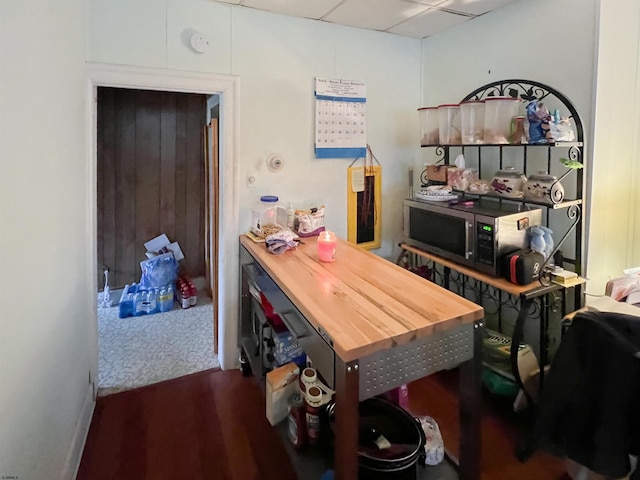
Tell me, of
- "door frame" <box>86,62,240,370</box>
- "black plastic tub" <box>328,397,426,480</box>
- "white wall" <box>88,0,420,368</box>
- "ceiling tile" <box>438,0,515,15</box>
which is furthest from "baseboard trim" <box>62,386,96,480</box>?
"ceiling tile" <box>438,0,515,15</box>

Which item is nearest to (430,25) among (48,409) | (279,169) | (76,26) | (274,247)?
(279,169)

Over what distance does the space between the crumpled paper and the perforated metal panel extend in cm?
95

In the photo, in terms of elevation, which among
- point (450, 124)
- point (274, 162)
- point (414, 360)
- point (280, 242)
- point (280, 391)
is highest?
point (450, 124)

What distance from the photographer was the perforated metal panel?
3.88 ft

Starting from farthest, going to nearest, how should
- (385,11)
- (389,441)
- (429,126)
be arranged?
(429,126), (385,11), (389,441)

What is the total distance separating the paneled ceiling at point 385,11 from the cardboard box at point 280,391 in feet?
6.31

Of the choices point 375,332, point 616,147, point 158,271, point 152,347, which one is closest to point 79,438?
point 152,347

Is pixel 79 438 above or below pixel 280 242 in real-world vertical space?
below

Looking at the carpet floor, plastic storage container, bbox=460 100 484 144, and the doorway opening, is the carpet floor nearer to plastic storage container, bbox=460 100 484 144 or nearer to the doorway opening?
the doorway opening

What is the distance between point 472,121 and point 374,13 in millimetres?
851

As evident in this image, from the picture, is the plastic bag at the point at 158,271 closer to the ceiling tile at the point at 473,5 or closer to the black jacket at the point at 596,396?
the ceiling tile at the point at 473,5

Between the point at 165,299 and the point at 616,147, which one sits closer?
the point at 616,147

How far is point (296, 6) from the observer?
224cm

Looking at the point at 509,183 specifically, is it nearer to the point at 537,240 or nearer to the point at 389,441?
the point at 537,240
